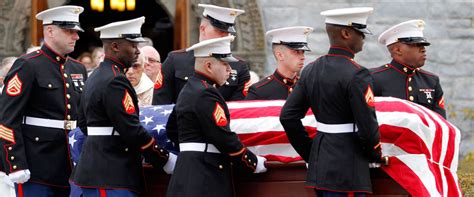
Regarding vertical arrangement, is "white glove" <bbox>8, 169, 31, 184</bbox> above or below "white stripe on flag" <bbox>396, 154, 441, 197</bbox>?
below

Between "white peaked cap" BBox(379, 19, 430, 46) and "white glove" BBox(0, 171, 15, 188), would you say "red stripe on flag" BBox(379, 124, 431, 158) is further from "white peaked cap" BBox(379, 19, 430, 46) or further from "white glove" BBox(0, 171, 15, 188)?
"white glove" BBox(0, 171, 15, 188)

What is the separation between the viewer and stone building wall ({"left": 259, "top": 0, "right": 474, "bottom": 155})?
1239 centimetres

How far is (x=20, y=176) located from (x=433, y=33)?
6.08m

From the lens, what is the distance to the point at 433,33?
12.5 metres

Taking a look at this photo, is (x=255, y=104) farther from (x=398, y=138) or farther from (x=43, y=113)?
(x=43, y=113)

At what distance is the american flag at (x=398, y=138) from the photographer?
273 inches

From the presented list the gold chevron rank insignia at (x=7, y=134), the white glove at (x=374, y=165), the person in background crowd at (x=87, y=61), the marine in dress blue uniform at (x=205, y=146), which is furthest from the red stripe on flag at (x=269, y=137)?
the person in background crowd at (x=87, y=61)

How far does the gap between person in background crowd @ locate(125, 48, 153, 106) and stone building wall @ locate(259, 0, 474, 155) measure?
10.9 feet

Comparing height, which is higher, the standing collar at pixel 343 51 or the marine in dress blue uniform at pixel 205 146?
the standing collar at pixel 343 51

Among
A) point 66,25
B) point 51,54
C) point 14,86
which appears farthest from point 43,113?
point 66,25

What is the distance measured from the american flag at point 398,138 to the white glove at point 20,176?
759mm

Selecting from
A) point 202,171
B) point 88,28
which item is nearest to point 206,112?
point 202,171

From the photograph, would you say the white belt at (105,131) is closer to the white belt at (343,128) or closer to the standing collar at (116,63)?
the standing collar at (116,63)

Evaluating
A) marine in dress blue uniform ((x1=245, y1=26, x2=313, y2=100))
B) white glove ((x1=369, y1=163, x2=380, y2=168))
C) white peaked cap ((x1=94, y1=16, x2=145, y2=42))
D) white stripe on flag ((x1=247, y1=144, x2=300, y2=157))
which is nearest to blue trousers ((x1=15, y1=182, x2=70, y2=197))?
white peaked cap ((x1=94, y1=16, x2=145, y2=42))
